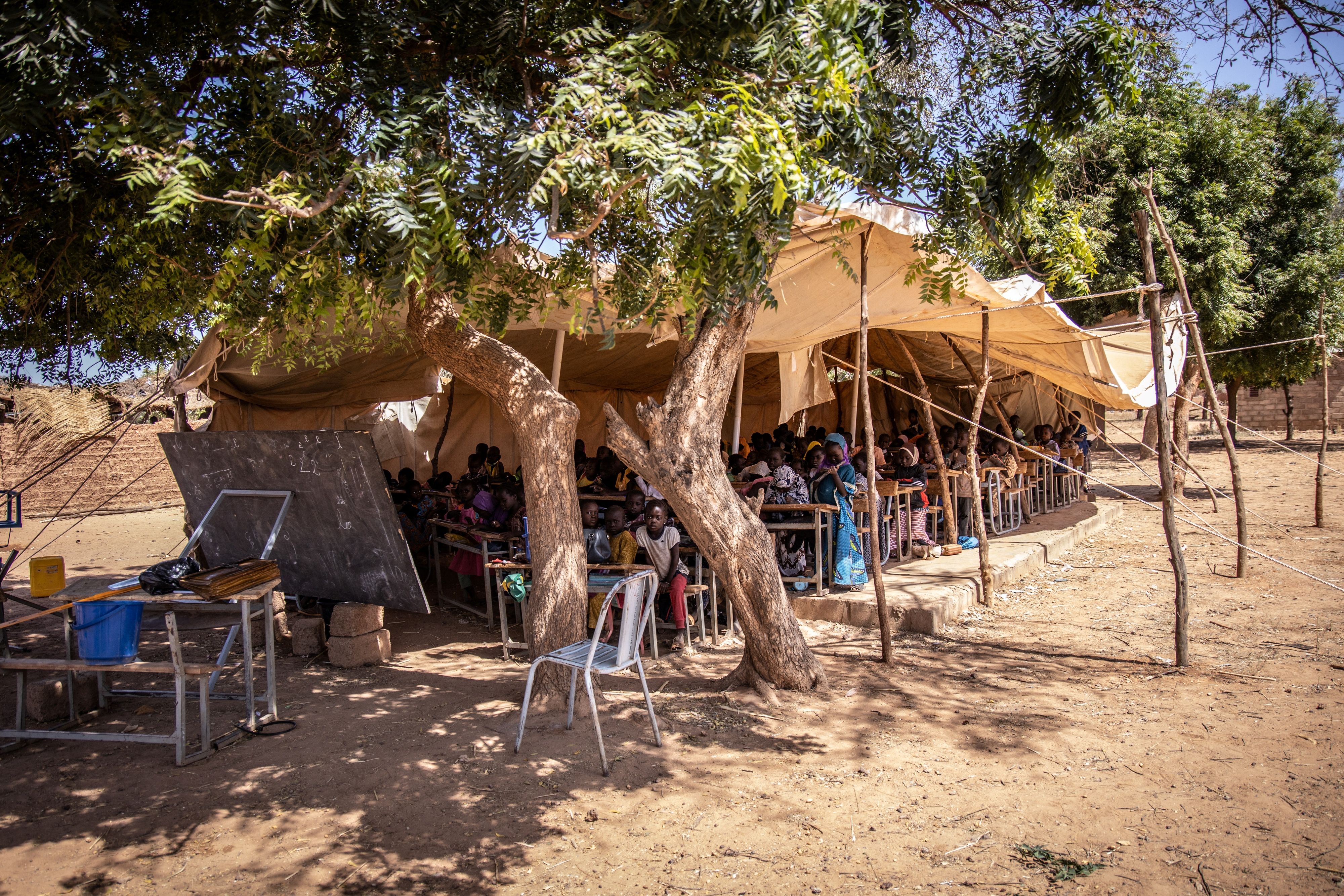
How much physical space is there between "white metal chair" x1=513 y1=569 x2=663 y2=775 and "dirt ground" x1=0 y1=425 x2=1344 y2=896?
0.17m

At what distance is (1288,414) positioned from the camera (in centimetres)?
2506

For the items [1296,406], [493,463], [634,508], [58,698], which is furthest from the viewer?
[1296,406]

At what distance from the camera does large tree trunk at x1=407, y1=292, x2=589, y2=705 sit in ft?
16.1

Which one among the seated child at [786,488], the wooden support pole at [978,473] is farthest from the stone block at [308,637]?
the wooden support pole at [978,473]

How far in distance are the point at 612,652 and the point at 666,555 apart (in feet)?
6.71

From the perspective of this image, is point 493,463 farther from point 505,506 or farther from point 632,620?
point 632,620

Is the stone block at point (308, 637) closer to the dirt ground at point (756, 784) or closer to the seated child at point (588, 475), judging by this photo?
the dirt ground at point (756, 784)

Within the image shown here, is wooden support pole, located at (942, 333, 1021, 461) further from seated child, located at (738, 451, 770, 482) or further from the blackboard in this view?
the blackboard

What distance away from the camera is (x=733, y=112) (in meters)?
3.66

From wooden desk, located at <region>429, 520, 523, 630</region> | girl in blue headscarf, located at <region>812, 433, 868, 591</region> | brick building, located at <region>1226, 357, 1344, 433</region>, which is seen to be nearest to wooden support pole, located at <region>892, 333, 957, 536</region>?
girl in blue headscarf, located at <region>812, 433, 868, 591</region>

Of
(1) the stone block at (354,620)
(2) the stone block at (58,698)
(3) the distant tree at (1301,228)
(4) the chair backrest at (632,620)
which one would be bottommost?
(2) the stone block at (58,698)

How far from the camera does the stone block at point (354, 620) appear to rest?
6211 millimetres

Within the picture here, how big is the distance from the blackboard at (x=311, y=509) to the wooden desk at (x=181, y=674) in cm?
108

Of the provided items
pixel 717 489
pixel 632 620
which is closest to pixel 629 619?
pixel 632 620
